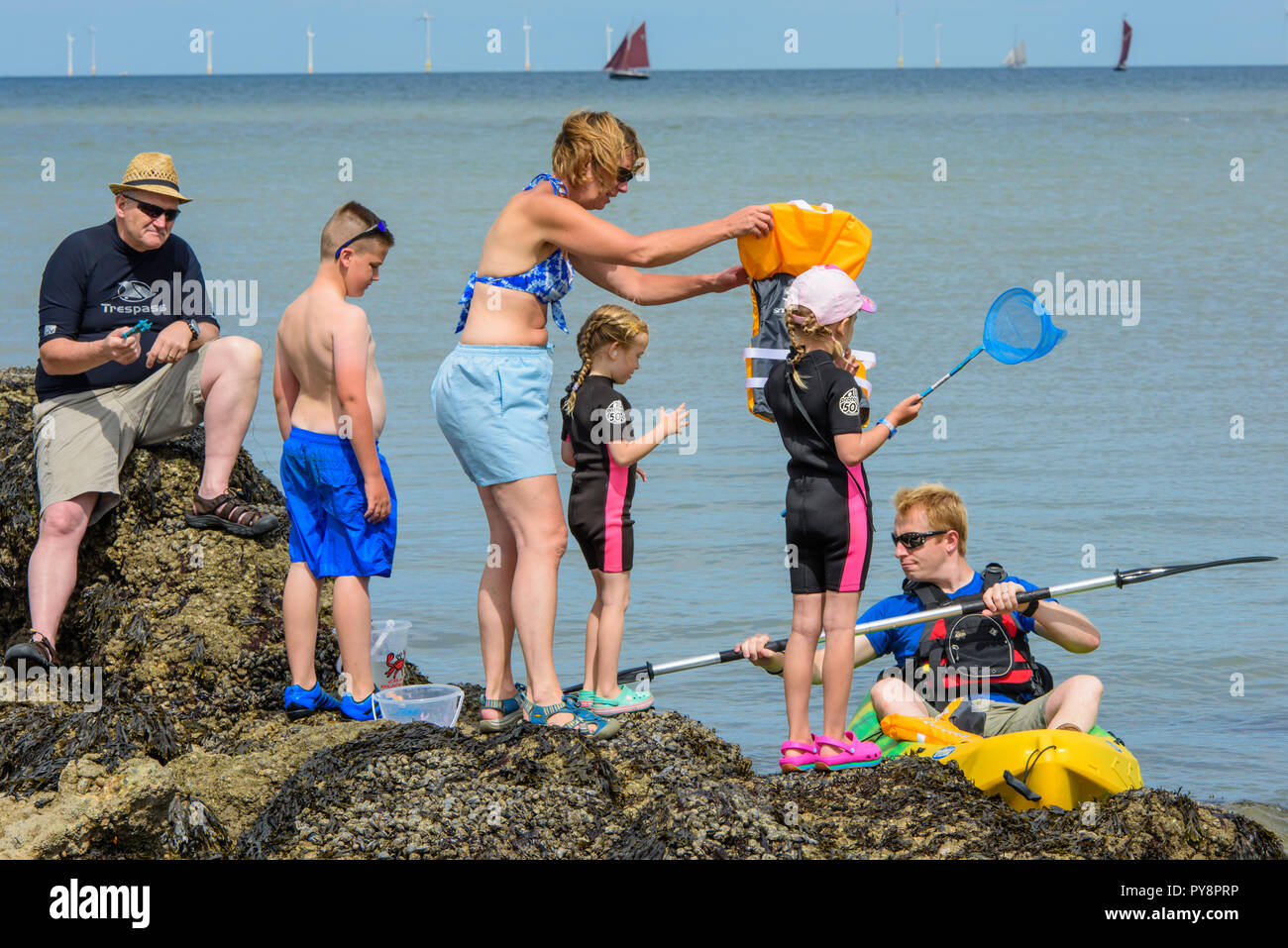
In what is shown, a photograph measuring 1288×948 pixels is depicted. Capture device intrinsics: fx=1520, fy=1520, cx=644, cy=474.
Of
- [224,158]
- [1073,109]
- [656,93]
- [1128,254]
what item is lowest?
[1128,254]

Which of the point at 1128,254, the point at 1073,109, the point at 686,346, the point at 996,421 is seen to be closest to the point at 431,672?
the point at 996,421

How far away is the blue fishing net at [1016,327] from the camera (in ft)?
18.8

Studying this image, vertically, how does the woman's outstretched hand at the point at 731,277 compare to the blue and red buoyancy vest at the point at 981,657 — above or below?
above

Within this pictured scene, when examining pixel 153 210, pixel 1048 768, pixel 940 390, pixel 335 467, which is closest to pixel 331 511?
pixel 335 467

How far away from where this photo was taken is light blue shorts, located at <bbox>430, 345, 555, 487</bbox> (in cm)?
467

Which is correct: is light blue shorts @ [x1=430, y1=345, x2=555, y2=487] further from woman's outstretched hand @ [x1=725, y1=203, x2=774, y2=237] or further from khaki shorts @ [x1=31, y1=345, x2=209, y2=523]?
khaki shorts @ [x1=31, y1=345, x2=209, y2=523]

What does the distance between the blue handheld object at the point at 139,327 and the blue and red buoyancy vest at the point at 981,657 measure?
3.11 metres

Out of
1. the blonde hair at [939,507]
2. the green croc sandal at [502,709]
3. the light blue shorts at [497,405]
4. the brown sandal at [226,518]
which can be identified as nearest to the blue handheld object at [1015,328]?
the blonde hair at [939,507]

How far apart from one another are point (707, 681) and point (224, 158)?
118 feet

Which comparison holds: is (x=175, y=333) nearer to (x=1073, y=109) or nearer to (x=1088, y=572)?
(x=1088, y=572)

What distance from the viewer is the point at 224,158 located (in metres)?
40.1

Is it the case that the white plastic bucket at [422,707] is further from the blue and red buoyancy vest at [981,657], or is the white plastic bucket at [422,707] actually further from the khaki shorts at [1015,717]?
the khaki shorts at [1015,717]

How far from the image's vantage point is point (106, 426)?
5.82 m

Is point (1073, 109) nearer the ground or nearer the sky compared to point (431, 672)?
nearer the sky
